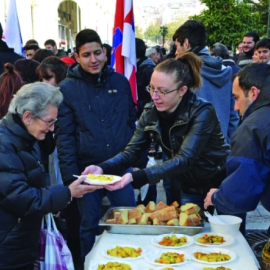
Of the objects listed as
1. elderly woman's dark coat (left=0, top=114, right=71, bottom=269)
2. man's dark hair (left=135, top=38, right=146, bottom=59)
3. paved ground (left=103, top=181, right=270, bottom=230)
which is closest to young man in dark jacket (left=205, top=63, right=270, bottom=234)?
elderly woman's dark coat (left=0, top=114, right=71, bottom=269)

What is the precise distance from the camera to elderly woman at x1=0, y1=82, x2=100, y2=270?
89.7 inches

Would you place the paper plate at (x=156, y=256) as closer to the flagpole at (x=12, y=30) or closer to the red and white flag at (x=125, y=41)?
the red and white flag at (x=125, y=41)

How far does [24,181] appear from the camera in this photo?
232cm

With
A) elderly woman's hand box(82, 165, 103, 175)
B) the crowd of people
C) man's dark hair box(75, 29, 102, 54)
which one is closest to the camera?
the crowd of people

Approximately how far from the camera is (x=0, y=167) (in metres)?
2.26

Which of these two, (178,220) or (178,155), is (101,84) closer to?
(178,155)

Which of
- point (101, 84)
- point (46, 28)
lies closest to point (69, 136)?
point (101, 84)

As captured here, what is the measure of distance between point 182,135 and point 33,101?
98 cm

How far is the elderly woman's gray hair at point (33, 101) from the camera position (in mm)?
2393

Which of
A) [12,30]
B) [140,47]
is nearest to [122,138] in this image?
[140,47]

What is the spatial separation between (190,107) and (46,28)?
2648 centimetres

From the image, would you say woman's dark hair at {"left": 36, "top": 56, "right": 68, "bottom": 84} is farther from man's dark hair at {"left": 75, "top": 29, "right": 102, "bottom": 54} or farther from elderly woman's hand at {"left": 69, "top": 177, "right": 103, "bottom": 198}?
elderly woman's hand at {"left": 69, "top": 177, "right": 103, "bottom": 198}

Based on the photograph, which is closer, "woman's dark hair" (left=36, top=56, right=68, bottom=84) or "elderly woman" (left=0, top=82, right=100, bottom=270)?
"elderly woman" (left=0, top=82, right=100, bottom=270)

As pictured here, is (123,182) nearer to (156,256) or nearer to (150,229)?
(150,229)
